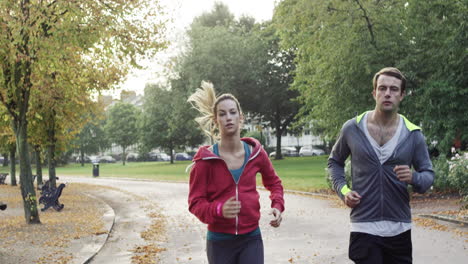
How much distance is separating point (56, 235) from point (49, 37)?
4.31 meters

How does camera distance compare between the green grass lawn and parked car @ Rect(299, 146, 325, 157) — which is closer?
the green grass lawn

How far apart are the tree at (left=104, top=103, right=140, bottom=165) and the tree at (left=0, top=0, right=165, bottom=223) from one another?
84.3 metres

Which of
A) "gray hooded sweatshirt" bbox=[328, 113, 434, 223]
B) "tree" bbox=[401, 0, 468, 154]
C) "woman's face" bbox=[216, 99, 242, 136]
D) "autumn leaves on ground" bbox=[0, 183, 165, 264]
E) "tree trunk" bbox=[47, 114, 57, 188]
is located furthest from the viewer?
"tree trunk" bbox=[47, 114, 57, 188]

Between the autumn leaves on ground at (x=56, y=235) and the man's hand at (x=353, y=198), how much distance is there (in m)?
5.57

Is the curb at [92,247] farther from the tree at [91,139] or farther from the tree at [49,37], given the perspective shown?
the tree at [91,139]

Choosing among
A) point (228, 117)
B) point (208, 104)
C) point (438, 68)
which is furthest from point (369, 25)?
point (228, 117)

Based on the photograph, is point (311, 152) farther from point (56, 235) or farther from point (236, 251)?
point (236, 251)

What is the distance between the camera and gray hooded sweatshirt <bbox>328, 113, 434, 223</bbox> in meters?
3.87

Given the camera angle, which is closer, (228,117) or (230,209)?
(230,209)

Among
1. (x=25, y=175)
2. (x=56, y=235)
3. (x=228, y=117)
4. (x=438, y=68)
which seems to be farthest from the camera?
(x=438, y=68)

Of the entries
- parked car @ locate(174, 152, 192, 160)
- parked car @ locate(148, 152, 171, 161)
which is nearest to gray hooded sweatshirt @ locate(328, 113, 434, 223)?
parked car @ locate(174, 152, 192, 160)

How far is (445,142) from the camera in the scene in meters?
17.9

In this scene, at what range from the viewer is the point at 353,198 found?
391cm

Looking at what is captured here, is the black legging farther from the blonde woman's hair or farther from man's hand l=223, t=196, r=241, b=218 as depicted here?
the blonde woman's hair
